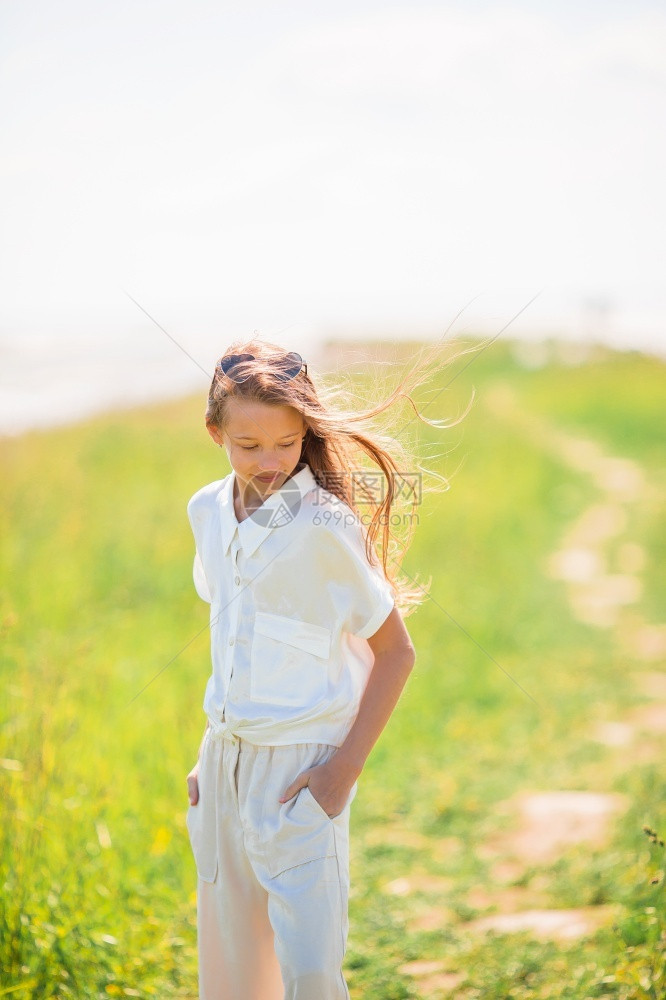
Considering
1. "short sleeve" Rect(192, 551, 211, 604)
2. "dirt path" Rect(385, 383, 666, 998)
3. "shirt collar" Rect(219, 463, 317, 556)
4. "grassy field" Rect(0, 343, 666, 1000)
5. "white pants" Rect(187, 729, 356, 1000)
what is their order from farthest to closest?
"dirt path" Rect(385, 383, 666, 998) → "grassy field" Rect(0, 343, 666, 1000) → "short sleeve" Rect(192, 551, 211, 604) → "shirt collar" Rect(219, 463, 317, 556) → "white pants" Rect(187, 729, 356, 1000)

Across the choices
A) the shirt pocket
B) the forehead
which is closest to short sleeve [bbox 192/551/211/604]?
the shirt pocket

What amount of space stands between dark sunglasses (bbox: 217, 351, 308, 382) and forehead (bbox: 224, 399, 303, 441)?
0.05 meters

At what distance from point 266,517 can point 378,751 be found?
2.66m

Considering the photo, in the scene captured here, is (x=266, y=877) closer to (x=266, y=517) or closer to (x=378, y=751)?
(x=266, y=517)

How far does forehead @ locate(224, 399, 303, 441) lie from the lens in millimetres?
1812

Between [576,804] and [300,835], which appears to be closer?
[300,835]

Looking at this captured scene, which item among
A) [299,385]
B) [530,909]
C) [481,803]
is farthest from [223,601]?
[481,803]

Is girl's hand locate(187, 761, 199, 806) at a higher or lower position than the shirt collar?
lower

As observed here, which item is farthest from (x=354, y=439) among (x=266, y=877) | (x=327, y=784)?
(x=266, y=877)

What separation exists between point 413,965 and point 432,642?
2.82m

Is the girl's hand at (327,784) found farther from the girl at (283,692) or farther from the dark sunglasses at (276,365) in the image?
the dark sunglasses at (276,365)

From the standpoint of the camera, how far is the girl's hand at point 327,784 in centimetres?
177

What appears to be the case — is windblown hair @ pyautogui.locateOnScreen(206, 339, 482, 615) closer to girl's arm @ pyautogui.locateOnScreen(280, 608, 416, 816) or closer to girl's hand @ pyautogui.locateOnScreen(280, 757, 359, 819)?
girl's arm @ pyautogui.locateOnScreen(280, 608, 416, 816)

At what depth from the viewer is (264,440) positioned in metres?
1.82
